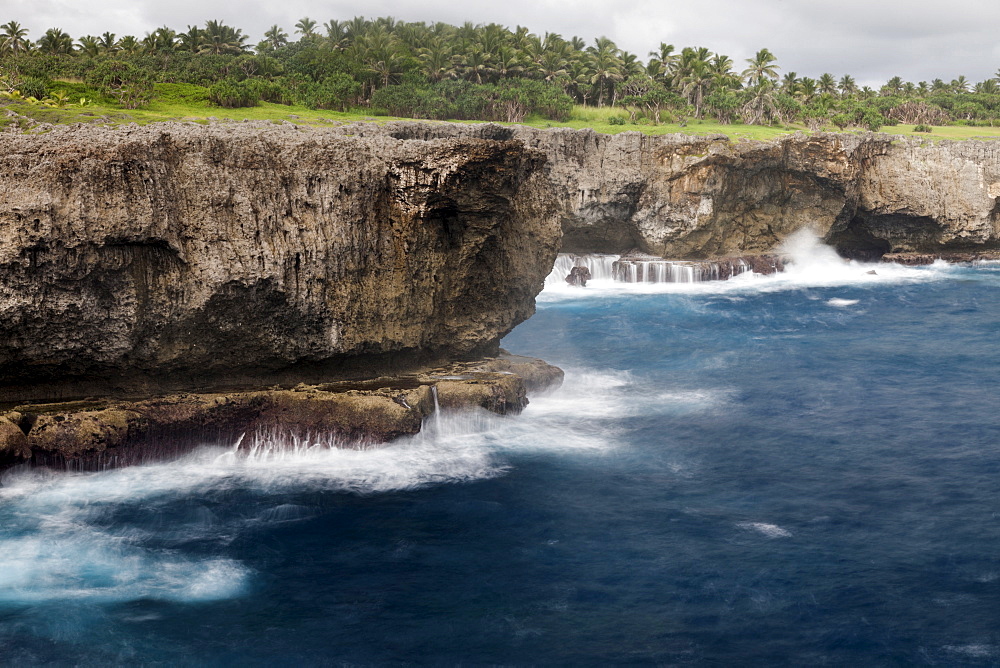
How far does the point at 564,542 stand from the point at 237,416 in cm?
1312

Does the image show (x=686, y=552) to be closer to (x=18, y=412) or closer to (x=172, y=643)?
(x=172, y=643)

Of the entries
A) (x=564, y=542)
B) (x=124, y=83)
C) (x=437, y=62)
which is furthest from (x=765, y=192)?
(x=564, y=542)

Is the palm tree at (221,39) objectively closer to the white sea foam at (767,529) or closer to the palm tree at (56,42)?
the palm tree at (56,42)

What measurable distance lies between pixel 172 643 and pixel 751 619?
1328 cm

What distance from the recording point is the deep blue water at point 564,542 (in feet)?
65.7

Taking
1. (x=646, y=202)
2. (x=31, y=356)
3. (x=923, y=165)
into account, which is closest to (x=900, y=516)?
(x=31, y=356)

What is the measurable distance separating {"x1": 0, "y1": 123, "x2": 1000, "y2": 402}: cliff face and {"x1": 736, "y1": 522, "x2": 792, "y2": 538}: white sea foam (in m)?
14.3

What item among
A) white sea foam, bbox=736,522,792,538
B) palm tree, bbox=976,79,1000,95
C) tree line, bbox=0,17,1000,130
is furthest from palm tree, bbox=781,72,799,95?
white sea foam, bbox=736,522,792,538

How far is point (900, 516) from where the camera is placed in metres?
26.2

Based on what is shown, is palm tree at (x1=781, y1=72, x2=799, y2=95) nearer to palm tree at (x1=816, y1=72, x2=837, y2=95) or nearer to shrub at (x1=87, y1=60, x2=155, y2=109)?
palm tree at (x1=816, y1=72, x2=837, y2=95)

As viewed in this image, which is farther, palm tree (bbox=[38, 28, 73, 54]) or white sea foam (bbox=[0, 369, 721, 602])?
palm tree (bbox=[38, 28, 73, 54])

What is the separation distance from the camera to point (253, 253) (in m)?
29.7

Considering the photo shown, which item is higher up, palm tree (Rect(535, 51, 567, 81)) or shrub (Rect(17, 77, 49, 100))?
palm tree (Rect(535, 51, 567, 81))

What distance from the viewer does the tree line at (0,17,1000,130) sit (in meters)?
68.8
